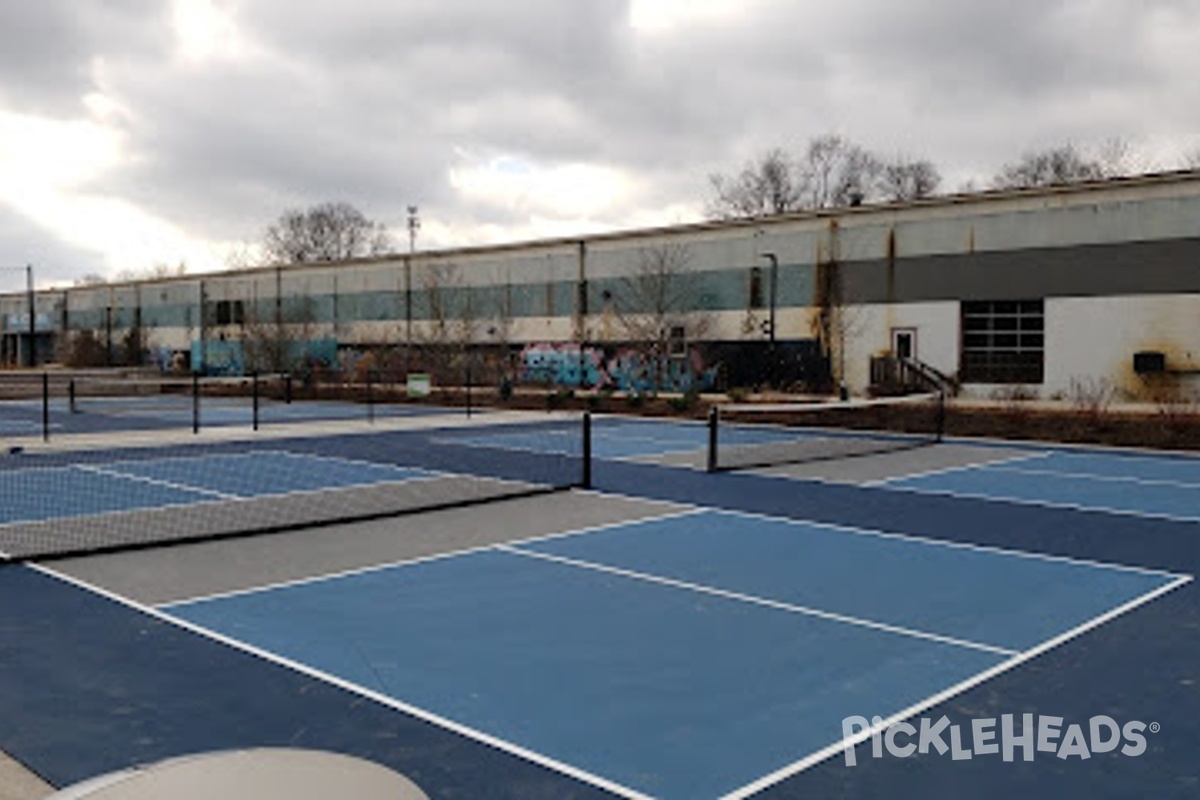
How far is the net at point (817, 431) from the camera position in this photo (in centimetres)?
1908

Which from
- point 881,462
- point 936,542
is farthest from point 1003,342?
point 936,542

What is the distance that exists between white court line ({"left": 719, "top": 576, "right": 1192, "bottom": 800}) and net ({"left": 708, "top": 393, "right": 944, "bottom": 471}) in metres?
9.04

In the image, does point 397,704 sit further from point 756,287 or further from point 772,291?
point 756,287

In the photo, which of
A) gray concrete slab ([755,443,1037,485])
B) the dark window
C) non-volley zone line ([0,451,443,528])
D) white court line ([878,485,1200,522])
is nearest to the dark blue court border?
non-volley zone line ([0,451,443,528])

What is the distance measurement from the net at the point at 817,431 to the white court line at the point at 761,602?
23.5ft

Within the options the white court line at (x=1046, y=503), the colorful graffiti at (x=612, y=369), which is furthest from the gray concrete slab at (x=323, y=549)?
the colorful graffiti at (x=612, y=369)

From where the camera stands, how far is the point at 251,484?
15.4 m

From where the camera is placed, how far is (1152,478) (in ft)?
56.1

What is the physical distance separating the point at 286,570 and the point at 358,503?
152 inches

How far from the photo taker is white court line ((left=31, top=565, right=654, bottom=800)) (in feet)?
15.9

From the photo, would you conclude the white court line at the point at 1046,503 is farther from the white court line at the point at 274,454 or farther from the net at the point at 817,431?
the white court line at the point at 274,454

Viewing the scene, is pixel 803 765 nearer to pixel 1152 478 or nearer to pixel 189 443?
pixel 1152 478

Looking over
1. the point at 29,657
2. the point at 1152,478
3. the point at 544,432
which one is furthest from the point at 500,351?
the point at 29,657

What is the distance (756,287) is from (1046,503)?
29.3 m
